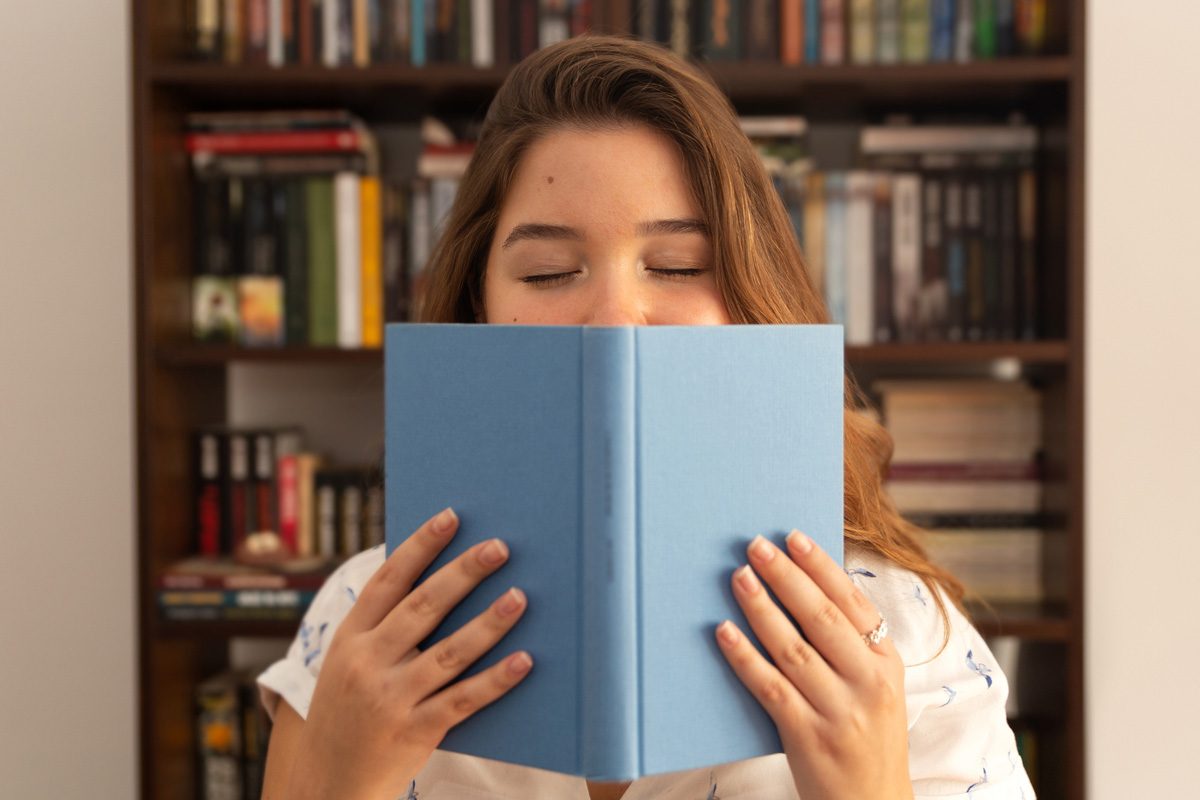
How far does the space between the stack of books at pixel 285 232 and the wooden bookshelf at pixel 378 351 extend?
0.04m

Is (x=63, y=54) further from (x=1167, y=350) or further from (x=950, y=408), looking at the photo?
(x=1167, y=350)

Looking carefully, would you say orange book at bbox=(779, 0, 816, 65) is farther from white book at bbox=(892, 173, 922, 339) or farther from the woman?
the woman

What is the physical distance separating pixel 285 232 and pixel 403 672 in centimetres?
110

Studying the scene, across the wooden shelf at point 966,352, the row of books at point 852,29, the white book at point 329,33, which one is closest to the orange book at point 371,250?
the white book at point 329,33

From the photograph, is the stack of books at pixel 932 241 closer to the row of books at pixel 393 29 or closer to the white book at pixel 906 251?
the white book at pixel 906 251

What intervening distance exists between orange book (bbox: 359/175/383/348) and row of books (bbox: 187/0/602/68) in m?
0.19

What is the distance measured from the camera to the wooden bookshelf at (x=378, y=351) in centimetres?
152

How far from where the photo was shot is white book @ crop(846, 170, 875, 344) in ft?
5.30

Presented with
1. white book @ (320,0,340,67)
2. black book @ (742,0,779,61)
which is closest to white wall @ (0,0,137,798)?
white book @ (320,0,340,67)

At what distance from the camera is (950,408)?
1.65m

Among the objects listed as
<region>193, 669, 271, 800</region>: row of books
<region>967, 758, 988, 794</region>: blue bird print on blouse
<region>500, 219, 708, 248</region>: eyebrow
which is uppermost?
<region>500, 219, 708, 248</region>: eyebrow

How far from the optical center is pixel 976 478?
165 centimetres

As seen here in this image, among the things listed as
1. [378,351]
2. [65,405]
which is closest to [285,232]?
[378,351]

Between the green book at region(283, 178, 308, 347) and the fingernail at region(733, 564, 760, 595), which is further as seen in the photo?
the green book at region(283, 178, 308, 347)
